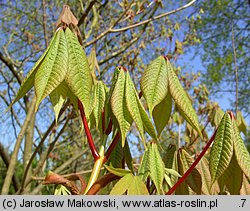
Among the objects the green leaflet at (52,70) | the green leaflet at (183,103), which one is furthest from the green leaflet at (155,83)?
the green leaflet at (52,70)

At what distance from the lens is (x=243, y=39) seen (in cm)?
730

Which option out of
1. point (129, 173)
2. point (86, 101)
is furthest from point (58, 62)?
point (129, 173)

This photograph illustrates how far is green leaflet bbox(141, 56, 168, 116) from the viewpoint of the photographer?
48cm

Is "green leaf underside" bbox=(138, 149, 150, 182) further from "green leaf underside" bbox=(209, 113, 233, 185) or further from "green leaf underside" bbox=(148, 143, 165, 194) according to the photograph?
"green leaf underside" bbox=(209, 113, 233, 185)

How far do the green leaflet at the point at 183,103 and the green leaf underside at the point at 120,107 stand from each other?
0.22 feet

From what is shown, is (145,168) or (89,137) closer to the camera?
(89,137)

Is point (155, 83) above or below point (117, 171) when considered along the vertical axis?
above

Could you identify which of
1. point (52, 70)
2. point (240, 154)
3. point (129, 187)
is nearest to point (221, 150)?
point (240, 154)

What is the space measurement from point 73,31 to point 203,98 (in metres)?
2.12

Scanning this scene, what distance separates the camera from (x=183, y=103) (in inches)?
19.2

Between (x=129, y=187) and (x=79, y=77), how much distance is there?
14 cm

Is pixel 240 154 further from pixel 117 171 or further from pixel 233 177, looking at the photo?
pixel 117 171

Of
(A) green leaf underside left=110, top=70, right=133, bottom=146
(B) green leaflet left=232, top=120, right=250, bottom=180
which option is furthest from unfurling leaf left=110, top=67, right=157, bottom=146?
(B) green leaflet left=232, top=120, right=250, bottom=180

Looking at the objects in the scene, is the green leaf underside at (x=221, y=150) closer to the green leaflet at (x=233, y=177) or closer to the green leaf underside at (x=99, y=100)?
the green leaflet at (x=233, y=177)
